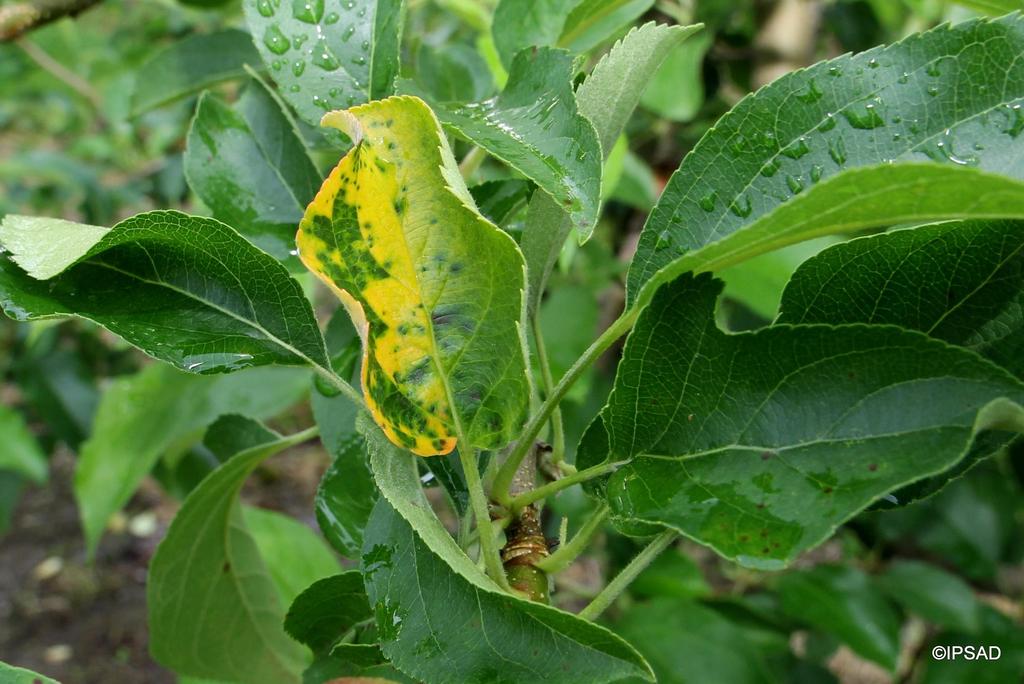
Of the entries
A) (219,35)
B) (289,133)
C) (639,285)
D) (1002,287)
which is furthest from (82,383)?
(1002,287)

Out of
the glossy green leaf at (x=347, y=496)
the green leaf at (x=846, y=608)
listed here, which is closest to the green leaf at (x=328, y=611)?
the glossy green leaf at (x=347, y=496)

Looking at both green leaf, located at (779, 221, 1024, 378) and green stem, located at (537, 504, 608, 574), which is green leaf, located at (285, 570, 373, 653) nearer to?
green stem, located at (537, 504, 608, 574)

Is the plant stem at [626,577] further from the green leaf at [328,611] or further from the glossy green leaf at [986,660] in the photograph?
the glossy green leaf at [986,660]

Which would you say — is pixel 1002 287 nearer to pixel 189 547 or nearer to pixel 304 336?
pixel 304 336

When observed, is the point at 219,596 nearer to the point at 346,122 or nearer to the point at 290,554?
the point at 290,554

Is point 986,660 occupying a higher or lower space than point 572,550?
lower

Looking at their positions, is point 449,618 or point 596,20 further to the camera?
point 596,20
